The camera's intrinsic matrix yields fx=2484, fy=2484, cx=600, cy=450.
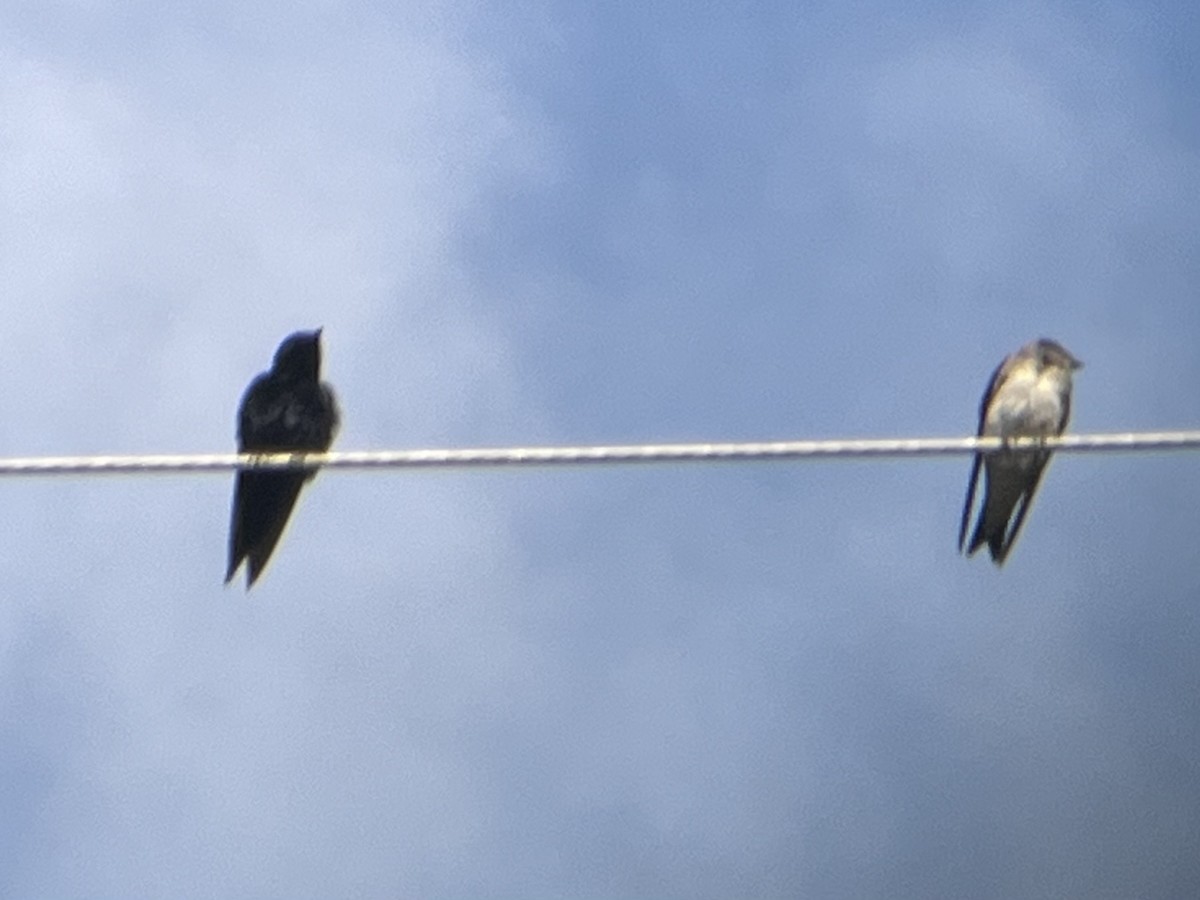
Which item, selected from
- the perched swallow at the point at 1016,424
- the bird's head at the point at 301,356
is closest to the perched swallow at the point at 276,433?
the bird's head at the point at 301,356

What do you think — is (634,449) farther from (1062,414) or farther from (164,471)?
(1062,414)

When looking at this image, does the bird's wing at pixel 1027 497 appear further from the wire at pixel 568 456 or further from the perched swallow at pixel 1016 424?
the wire at pixel 568 456

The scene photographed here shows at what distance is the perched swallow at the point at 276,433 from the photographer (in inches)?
372

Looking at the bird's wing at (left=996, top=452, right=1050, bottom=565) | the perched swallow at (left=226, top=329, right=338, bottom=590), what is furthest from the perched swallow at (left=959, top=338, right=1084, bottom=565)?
the perched swallow at (left=226, top=329, right=338, bottom=590)

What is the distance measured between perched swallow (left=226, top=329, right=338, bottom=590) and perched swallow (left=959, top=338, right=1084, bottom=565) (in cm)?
254

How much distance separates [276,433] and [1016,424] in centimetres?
289

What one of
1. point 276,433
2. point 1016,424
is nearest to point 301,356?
point 276,433

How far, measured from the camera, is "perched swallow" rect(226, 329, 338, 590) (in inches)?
372

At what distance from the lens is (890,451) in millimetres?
6102

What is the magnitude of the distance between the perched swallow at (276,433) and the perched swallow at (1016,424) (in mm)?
2543

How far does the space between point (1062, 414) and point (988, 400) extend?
30 cm

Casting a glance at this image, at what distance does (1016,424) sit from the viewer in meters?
9.71

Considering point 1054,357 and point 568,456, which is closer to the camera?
point 568,456

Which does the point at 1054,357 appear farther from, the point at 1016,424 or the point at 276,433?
the point at 276,433
